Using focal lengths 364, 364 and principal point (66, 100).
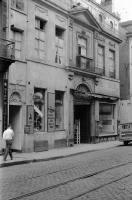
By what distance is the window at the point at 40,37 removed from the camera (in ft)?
72.7

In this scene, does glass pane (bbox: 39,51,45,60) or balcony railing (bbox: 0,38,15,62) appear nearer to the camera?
balcony railing (bbox: 0,38,15,62)

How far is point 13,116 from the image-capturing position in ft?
67.8

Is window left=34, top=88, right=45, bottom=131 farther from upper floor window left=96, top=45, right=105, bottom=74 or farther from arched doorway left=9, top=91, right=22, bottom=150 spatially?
upper floor window left=96, top=45, right=105, bottom=74

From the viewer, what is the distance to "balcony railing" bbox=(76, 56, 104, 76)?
2616 centimetres

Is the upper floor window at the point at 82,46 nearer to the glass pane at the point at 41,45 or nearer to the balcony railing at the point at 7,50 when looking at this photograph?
the glass pane at the point at 41,45

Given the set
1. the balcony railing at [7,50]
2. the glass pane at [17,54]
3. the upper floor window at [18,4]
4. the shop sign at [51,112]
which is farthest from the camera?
the shop sign at [51,112]

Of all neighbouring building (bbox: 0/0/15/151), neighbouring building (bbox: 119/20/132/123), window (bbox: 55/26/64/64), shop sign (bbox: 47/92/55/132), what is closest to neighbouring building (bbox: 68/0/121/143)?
window (bbox: 55/26/64/64)

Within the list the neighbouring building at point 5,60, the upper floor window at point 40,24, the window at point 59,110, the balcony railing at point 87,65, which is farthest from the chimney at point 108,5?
the neighbouring building at point 5,60

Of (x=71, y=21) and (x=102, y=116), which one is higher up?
(x=71, y=21)

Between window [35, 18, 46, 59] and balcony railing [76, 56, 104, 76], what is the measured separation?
160 inches

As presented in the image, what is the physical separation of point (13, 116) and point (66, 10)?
866cm

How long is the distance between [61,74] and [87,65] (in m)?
3.96

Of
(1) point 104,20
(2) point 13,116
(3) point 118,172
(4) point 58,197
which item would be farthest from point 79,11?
(4) point 58,197

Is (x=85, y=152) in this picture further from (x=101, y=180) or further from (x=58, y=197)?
(x=58, y=197)
